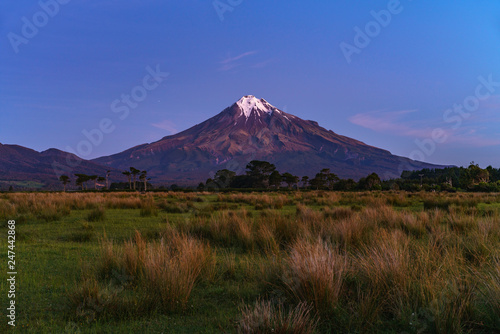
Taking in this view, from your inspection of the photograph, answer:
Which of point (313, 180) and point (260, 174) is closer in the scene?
point (313, 180)

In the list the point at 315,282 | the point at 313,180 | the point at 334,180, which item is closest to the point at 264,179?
the point at 313,180

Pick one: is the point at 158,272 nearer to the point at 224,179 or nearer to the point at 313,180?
the point at 313,180

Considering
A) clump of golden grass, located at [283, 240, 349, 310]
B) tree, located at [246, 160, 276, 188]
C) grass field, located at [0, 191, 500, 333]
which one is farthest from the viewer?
tree, located at [246, 160, 276, 188]

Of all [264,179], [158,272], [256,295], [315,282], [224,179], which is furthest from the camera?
[224,179]

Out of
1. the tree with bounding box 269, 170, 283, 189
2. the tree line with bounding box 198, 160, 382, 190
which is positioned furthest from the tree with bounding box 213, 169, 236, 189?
the tree with bounding box 269, 170, 283, 189

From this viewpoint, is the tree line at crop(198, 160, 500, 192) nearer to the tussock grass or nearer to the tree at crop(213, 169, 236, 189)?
the tree at crop(213, 169, 236, 189)

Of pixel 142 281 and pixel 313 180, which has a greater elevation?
pixel 313 180

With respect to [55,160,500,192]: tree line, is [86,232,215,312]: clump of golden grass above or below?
below

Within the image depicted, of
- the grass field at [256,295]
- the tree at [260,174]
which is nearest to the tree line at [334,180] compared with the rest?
the tree at [260,174]

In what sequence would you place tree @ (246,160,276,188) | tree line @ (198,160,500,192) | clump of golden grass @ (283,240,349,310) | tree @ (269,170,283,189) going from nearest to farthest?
clump of golden grass @ (283,240,349,310)
tree line @ (198,160,500,192)
tree @ (269,170,283,189)
tree @ (246,160,276,188)

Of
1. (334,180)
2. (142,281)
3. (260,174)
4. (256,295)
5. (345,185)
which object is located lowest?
(256,295)

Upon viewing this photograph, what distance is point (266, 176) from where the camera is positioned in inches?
3376

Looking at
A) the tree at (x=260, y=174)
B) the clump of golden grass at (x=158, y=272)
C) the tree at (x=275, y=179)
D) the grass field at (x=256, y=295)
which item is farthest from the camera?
the tree at (x=260, y=174)

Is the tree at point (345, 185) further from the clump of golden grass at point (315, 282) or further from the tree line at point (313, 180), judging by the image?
the clump of golden grass at point (315, 282)
